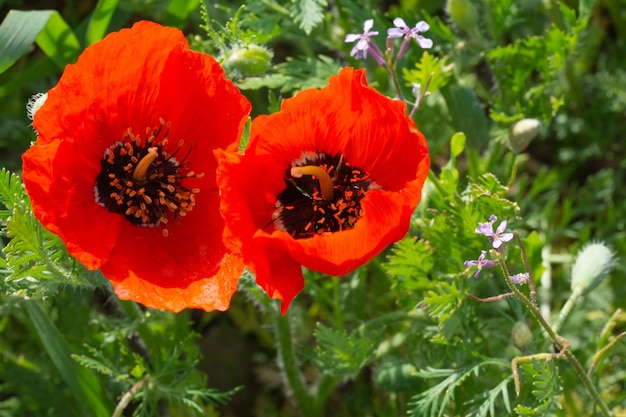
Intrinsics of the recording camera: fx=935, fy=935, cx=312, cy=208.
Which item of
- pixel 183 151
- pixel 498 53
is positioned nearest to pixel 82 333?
pixel 183 151

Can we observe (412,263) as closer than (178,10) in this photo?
Yes

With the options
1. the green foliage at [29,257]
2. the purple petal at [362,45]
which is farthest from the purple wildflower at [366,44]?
the green foliage at [29,257]

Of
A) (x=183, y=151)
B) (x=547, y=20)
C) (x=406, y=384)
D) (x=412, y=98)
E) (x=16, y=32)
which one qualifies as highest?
(x=16, y=32)

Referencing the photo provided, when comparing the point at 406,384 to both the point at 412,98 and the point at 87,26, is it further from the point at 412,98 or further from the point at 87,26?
the point at 87,26

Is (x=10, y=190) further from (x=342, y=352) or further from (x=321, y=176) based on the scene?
(x=342, y=352)

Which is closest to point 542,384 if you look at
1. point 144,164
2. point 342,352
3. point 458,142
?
point 342,352

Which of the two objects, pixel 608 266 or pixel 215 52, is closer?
pixel 608 266
